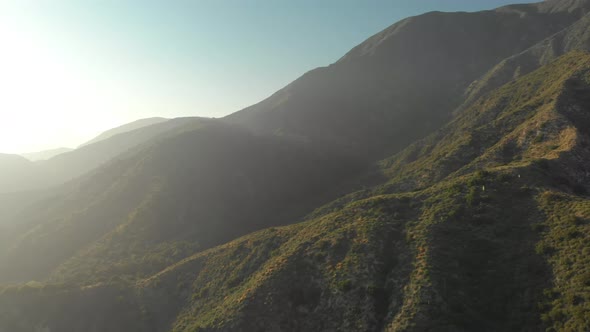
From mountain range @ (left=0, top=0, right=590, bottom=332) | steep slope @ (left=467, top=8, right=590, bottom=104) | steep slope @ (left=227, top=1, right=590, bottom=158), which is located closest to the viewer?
mountain range @ (left=0, top=0, right=590, bottom=332)

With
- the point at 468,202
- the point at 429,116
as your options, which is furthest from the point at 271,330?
the point at 429,116

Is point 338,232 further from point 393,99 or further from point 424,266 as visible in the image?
point 393,99

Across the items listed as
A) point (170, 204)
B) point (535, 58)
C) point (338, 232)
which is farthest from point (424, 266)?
point (535, 58)

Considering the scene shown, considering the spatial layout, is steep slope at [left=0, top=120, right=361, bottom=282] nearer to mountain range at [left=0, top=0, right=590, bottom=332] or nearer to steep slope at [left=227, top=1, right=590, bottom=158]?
mountain range at [left=0, top=0, right=590, bottom=332]

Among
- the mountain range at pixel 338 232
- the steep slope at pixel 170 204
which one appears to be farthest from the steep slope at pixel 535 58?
the steep slope at pixel 170 204

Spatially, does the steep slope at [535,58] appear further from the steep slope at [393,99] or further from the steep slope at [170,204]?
the steep slope at [170,204]

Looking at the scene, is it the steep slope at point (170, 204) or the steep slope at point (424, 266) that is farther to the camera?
the steep slope at point (170, 204)

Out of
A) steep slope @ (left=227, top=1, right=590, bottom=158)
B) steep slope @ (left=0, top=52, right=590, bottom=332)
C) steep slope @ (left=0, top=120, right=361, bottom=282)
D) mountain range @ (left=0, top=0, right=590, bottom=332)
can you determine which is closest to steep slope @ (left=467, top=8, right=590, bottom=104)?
mountain range @ (left=0, top=0, right=590, bottom=332)
